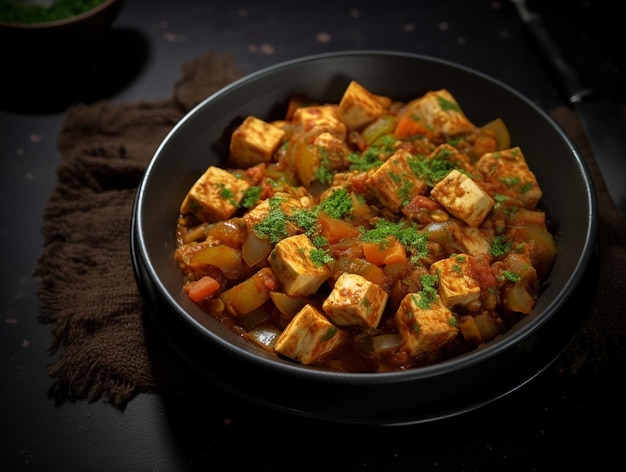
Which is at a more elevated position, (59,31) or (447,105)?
(447,105)

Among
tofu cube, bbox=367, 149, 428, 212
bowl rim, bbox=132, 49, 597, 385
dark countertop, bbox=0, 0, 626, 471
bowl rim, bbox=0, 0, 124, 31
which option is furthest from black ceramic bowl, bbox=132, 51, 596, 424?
bowl rim, bbox=0, 0, 124, 31

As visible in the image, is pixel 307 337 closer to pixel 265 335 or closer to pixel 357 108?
pixel 265 335

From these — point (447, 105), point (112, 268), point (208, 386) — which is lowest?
point (112, 268)

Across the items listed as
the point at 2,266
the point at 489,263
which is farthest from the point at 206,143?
the point at 489,263

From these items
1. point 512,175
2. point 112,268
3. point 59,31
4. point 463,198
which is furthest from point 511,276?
point 59,31

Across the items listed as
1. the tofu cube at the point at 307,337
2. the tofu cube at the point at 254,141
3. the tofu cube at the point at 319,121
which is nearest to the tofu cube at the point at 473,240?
the tofu cube at the point at 307,337

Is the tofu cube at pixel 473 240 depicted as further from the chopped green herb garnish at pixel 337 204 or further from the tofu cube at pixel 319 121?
the tofu cube at pixel 319 121
